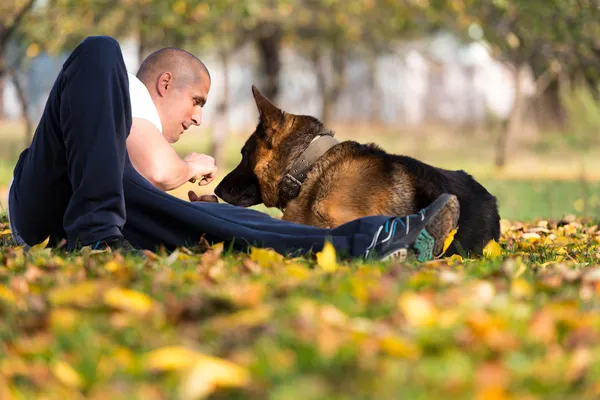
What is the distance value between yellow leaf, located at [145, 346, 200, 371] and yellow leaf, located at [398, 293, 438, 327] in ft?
2.16

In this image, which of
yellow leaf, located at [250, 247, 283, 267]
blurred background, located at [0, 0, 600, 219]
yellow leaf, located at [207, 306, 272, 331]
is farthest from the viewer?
blurred background, located at [0, 0, 600, 219]

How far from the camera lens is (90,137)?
372 centimetres

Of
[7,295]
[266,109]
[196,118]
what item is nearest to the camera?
[7,295]

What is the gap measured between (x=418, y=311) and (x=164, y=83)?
2960 millimetres

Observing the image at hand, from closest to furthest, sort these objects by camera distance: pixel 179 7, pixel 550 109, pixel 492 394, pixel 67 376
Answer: pixel 492 394
pixel 67 376
pixel 179 7
pixel 550 109

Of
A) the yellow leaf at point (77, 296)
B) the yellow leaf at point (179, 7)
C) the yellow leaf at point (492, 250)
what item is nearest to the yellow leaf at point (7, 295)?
the yellow leaf at point (77, 296)

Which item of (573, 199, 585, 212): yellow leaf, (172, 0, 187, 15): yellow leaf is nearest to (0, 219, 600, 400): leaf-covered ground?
(573, 199, 585, 212): yellow leaf

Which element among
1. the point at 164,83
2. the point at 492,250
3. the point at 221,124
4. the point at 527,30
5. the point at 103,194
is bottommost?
the point at 221,124

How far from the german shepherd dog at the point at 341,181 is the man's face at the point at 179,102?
412 millimetres

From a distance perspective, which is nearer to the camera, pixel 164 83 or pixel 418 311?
pixel 418 311

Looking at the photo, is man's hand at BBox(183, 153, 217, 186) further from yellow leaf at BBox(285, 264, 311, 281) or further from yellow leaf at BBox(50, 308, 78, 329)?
yellow leaf at BBox(50, 308, 78, 329)

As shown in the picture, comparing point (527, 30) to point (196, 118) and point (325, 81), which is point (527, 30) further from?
point (196, 118)

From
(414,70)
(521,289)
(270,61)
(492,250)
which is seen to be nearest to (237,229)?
(492,250)

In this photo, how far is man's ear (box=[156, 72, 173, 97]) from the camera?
471cm
